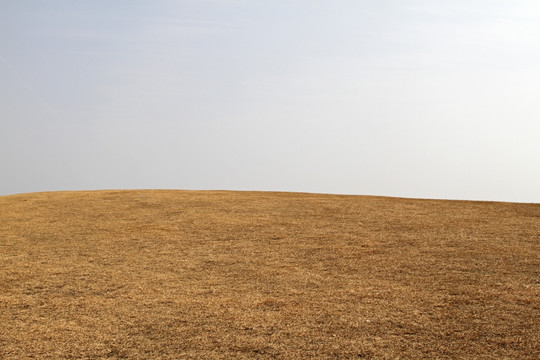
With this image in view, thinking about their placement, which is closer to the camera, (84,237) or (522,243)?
(522,243)

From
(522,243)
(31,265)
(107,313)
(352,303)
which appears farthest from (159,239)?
(522,243)

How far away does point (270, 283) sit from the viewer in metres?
5.94

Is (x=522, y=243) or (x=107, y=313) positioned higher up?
(x=522, y=243)

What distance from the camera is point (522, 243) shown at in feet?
25.9

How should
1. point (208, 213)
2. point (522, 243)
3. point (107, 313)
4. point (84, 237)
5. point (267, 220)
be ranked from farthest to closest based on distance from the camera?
point (208, 213), point (267, 220), point (84, 237), point (522, 243), point (107, 313)

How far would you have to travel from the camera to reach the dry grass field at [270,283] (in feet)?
14.0

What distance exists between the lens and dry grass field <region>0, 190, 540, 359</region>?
4273 mm

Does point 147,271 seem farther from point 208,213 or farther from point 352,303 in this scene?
point 208,213

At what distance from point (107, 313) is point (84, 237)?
12.2ft

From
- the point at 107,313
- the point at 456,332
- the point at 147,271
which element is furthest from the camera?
the point at 147,271

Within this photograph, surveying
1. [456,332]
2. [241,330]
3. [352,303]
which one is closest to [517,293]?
[456,332]

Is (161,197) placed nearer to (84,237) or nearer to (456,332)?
(84,237)

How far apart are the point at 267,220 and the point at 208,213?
139 centimetres

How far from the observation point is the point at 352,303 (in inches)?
205
